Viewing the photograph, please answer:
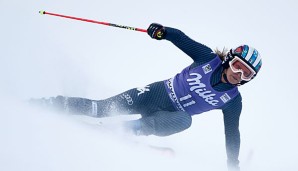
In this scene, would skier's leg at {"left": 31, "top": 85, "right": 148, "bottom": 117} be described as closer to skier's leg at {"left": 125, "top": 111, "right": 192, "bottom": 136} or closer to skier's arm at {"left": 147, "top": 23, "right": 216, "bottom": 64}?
skier's leg at {"left": 125, "top": 111, "right": 192, "bottom": 136}

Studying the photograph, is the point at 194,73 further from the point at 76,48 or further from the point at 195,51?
the point at 76,48

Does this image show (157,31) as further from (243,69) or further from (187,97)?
(243,69)

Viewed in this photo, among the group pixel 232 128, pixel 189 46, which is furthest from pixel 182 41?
pixel 232 128

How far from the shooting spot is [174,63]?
11031 millimetres

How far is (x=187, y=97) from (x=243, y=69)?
0.75 metres

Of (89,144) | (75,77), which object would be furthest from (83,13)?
(89,144)

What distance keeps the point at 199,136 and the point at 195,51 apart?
11.2 feet

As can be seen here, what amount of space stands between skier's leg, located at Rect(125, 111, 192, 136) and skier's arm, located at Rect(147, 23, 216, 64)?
2.27 feet

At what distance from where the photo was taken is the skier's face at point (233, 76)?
158 inches

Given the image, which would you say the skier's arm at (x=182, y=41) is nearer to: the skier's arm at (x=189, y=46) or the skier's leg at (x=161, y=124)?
the skier's arm at (x=189, y=46)

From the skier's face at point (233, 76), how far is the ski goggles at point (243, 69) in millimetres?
42

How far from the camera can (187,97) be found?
14.4 feet

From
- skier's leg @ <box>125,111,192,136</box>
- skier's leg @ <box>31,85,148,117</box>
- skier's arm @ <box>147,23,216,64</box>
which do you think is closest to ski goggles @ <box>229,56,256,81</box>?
skier's arm @ <box>147,23,216,64</box>

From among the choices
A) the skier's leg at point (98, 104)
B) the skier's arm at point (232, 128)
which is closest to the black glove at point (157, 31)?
the skier's leg at point (98, 104)
